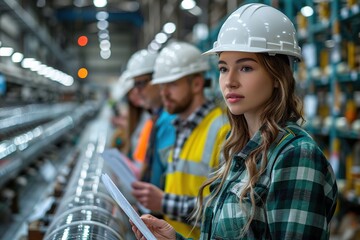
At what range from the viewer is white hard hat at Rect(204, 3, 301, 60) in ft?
4.86

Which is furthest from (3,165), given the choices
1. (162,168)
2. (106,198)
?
(106,198)

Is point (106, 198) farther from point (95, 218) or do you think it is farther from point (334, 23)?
point (334, 23)

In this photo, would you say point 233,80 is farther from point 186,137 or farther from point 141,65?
point 141,65

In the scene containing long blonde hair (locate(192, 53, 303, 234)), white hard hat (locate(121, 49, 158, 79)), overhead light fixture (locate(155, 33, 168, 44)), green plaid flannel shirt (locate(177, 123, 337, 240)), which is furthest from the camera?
overhead light fixture (locate(155, 33, 168, 44))

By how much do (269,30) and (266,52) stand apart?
3.5 inches

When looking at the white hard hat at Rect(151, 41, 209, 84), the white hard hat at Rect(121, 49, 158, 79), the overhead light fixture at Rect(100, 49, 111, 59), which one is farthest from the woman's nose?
the overhead light fixture at Rect(100, 49, 111, 59)

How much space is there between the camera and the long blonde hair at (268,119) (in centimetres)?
137

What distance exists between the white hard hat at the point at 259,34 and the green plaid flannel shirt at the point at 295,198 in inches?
9.9

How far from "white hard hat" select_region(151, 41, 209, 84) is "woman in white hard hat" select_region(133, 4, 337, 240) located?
1.22 m

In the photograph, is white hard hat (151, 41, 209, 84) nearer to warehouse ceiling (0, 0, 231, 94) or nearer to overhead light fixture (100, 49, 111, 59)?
→ warehouse ceiling (0, 0, 231, 94)

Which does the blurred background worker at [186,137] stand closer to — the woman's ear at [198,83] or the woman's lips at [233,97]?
the woman's ear at [198,83]

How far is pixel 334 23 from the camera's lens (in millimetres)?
4012

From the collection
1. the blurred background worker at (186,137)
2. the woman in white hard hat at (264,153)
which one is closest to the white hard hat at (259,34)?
the woman in white hard hat at (264,153)

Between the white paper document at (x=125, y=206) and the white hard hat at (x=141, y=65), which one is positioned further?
the white hard hat at (x=141, y=65)
